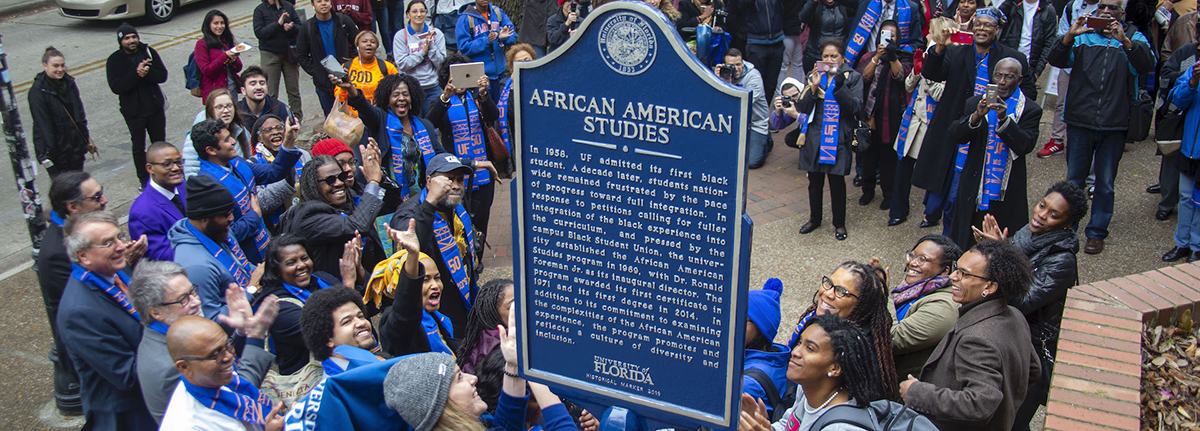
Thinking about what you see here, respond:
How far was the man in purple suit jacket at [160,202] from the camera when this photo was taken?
552 cm

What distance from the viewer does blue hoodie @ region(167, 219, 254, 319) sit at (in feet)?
16.1

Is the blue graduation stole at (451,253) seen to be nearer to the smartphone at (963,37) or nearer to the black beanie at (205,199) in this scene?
the black beanie at (205,199)

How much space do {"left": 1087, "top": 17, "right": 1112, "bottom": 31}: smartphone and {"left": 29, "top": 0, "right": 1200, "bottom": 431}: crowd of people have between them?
0.04 ft

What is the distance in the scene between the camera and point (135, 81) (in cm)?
884

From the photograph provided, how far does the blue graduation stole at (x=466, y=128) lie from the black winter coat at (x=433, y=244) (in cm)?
210

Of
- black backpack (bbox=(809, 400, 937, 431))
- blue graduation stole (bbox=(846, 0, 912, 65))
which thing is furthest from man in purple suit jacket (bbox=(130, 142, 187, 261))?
blue graduation stole (bbox=(846, 0, 912, 65))

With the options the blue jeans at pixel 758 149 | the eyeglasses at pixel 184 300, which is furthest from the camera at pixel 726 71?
the eyeglasses at pixel 184 300

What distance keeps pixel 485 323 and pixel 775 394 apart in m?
1.43

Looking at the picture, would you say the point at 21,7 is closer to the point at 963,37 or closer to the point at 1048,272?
the point at 963,37

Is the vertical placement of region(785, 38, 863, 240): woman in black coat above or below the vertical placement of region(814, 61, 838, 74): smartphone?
below

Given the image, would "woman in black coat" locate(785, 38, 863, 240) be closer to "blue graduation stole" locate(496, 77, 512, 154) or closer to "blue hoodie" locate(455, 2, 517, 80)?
"blue graduation stole" locate(496, 77, 512, 154)

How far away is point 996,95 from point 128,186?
9.04m

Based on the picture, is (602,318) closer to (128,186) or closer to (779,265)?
(779,265)

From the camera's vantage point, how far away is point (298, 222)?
540cm
